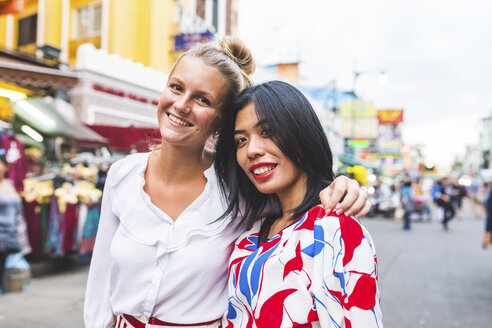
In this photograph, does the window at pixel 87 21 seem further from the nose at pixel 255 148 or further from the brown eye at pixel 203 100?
the nose at pixel 255 148

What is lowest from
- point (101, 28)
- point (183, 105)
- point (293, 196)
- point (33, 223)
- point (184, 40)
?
point (33, 223)

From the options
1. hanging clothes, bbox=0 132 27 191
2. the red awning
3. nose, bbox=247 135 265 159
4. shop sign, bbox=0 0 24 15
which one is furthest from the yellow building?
nose, bbox=247 135 265 159

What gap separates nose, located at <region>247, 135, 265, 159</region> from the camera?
1578mm

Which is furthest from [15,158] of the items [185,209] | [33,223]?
[185,209]

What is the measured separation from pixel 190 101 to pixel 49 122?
21.2ft

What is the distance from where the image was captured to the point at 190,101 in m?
1.72

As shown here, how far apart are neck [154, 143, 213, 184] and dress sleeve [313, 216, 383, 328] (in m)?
0.87

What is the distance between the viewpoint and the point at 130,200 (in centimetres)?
185

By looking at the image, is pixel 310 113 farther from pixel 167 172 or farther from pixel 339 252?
pixel 167 172

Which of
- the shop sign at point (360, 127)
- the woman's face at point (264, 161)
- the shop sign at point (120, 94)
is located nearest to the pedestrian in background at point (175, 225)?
the woman's face at point (264, 161)

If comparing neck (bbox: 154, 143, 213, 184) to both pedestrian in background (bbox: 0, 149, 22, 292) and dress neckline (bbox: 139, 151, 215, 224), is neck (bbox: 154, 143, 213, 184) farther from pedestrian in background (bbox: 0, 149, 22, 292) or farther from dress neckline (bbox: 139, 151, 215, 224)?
pedestrian in background (bbox: 0, 149, 22, 292)

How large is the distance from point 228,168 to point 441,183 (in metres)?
15.1

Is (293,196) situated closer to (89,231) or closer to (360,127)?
(89,231)

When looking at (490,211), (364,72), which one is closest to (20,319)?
(490,211)
